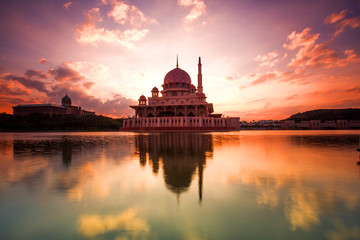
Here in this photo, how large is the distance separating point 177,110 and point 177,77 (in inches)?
483

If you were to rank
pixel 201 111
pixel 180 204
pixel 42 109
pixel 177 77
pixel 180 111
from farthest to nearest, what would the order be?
pixel 42 109, pixel 177 77, pixel 180 111, pixel 201 111, pixel 180 204

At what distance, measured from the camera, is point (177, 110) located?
69688 millimetres

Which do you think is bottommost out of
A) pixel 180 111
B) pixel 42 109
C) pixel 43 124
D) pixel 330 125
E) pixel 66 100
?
pixel 330 125

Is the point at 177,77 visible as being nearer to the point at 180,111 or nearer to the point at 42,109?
the point at 180,111

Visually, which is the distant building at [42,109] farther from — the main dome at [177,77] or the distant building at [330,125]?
the distant building at [330,125]

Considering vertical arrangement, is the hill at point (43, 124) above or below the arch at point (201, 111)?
below

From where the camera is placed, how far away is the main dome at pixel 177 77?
72.1m

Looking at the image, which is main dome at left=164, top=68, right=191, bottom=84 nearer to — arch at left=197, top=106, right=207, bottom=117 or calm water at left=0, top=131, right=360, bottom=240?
arch at left=197, top=106, right=207, bottom=117

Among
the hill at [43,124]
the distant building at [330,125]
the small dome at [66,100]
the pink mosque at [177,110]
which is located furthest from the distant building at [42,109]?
the distant building at [330,125]

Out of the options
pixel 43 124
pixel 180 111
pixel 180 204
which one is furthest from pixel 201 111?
pixel 180 204

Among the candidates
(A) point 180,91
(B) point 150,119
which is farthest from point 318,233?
(A) point 180,91

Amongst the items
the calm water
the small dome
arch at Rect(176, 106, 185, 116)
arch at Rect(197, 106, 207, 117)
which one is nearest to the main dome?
arch at Rect(176, 106, 185, 116)

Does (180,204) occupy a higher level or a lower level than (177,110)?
lower

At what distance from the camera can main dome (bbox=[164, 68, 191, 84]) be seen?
236 feet
